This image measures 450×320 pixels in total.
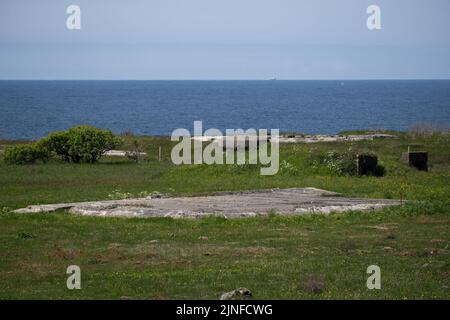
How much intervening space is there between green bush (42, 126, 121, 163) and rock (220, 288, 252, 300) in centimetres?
4124

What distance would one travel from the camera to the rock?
564 inches

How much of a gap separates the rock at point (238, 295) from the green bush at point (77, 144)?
135 feet

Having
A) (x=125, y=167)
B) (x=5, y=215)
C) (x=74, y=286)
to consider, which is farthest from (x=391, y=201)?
(x=125, y=167)

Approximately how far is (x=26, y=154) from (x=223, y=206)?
28.9 metres

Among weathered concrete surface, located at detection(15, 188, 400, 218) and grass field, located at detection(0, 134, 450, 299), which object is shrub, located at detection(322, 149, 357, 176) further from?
weathered concrete surface, located at detection(15, 188, 400, 218)

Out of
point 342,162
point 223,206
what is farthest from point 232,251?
point 342,162

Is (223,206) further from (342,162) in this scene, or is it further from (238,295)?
(342,162)

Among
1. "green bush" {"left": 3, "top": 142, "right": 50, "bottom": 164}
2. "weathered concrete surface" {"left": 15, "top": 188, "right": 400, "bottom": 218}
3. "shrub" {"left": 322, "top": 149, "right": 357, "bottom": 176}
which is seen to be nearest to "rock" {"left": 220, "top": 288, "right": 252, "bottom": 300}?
"weathered concrete surface" {"left": 15, "top": 188, "right": 400, "bottom": 218}

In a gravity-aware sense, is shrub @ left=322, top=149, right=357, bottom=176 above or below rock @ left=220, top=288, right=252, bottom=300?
below

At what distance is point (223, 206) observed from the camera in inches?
1119

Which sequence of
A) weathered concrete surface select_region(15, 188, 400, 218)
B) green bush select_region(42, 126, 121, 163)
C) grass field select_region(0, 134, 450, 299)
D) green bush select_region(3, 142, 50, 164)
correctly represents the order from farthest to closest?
green bush select_region(42, 126, 121, 163) → green bush select_region(3, 142, 50, 164) → weathered concrete surface select_region(15, 188, 400, 218) → grass field select_region(0, 134, 450, 299)

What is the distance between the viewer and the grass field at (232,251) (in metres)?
15.6

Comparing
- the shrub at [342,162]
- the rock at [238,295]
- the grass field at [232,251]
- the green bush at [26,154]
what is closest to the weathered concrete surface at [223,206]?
the grass field at [232,251]

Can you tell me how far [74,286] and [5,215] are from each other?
479 inches
